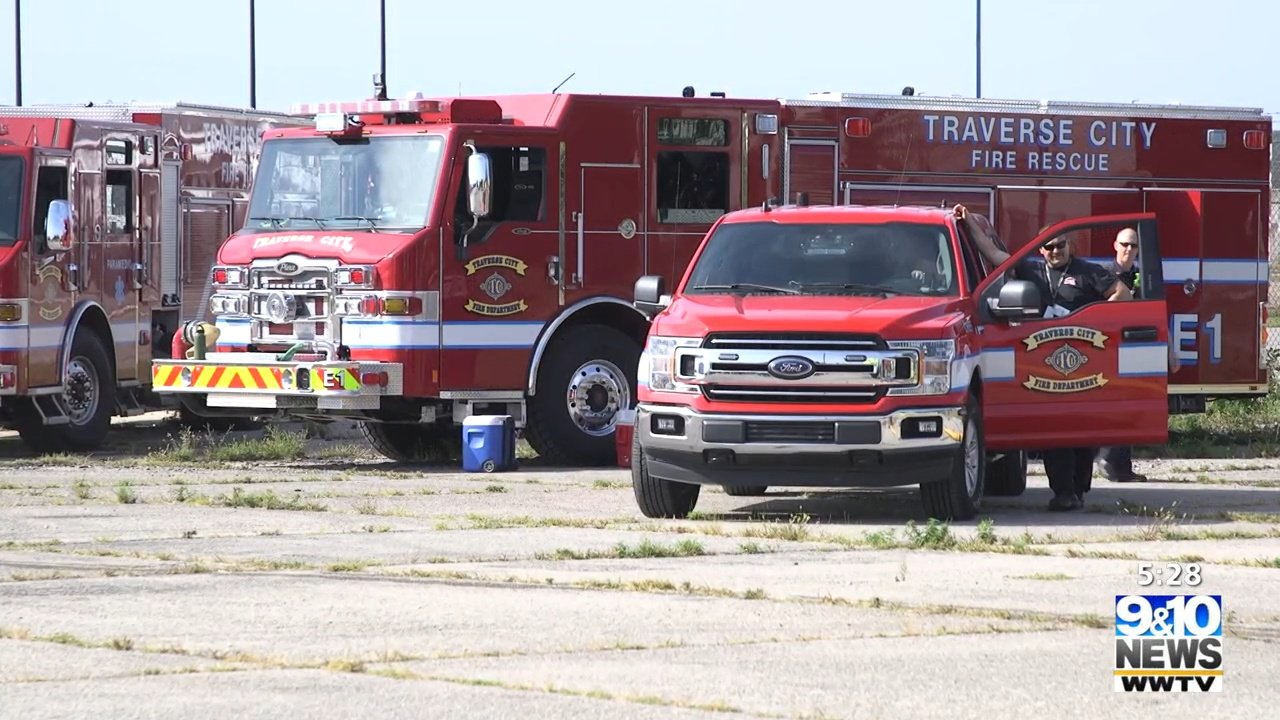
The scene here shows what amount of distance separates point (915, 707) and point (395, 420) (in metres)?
10.3

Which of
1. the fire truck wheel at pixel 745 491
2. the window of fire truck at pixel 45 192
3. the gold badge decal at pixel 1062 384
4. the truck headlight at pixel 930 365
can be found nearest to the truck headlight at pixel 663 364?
the truck headlight at pixel 930 365

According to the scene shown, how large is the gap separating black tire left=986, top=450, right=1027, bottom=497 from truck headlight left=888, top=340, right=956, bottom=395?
2435 mm

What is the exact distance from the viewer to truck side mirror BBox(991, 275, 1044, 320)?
13.0 meters

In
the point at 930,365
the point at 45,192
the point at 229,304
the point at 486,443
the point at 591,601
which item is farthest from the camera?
the point at 45,192

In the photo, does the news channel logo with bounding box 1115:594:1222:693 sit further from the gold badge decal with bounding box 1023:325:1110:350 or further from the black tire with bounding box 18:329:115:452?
the black tire with bounding box 18:329:115:452

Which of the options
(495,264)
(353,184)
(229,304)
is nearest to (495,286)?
(495,264)

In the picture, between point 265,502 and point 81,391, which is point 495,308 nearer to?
point 265,502

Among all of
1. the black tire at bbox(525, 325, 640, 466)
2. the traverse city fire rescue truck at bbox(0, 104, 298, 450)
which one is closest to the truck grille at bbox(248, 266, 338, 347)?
the black tire at bbox(525, 325, 640, 466)

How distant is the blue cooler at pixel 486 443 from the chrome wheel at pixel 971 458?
15.8ft

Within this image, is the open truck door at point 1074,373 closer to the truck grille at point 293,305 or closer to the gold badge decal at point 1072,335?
the gold badge decal at point 1072,335

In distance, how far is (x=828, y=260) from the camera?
1355 centimetres

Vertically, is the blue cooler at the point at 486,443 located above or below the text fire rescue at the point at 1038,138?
below

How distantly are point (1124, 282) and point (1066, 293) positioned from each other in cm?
74

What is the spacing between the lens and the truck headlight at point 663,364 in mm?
12766
